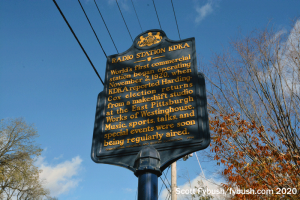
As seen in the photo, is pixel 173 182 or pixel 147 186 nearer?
pixel 147 186

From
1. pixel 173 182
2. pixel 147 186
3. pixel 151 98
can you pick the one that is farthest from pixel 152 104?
pixel 173 182

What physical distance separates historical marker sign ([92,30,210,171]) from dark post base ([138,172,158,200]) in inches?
11.5

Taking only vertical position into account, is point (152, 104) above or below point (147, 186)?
above

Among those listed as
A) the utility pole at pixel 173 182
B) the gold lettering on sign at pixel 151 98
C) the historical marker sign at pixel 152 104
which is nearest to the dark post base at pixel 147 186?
the historical marker sign at pixel 152 104

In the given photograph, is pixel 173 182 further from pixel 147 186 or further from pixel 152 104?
pixel 147 186

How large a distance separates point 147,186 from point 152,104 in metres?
1.50

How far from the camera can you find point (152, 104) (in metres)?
4.69

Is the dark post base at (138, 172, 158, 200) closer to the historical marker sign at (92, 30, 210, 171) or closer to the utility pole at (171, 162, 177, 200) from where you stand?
the historical marker sign at (92, 30, 210, 171)

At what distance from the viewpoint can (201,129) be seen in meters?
4.16

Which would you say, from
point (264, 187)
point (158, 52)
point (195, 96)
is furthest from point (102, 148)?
point (264, 187)

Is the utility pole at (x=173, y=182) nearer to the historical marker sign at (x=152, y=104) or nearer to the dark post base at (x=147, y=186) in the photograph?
the historical marker sign at (x=152, y=104)

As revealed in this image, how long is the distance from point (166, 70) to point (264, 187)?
572cm

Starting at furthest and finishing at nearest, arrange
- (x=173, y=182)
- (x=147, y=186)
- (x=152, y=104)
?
(x=173, y=182)
(x=152, y=104)
(x=147, y=186)

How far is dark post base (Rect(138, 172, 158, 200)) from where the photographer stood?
369 centimetres
